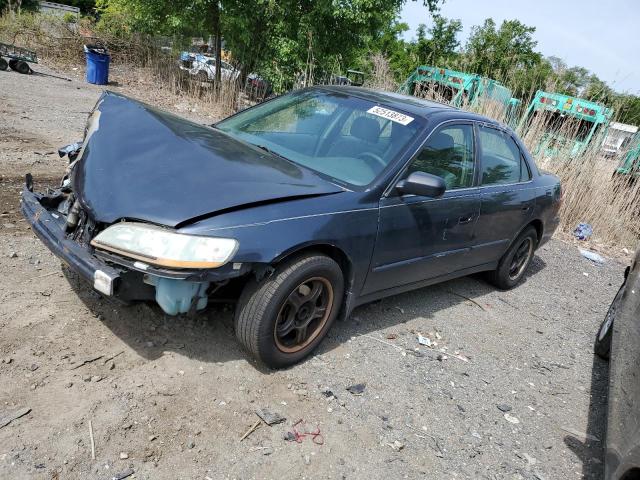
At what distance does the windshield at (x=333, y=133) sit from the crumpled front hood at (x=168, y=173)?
0.73 ft

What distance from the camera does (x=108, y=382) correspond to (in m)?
2.65

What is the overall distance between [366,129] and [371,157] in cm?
30

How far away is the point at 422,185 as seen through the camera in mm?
3123

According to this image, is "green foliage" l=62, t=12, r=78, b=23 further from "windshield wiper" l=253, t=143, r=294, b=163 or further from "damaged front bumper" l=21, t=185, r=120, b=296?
"windshield wiper" l=253, t=143, r=294, b=163

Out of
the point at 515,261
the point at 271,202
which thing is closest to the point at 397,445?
the point at 271,202

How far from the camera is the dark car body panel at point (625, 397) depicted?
2.02 metres

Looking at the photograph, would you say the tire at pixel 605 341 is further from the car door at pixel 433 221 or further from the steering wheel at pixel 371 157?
the steering wheel at pixel 371 157

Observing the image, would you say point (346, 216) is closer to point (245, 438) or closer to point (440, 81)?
point (245, 438)

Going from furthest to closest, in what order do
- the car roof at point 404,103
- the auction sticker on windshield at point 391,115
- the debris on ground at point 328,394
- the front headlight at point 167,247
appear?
the car roof at point 404,103, the auction sticker on windshield at point 391,115, the debris on ground at point 328,394, the front headlight at point 167,247

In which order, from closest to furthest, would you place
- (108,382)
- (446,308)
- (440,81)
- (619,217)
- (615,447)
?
(615,447) → (108,382) → (446,308) → (619,217) → (440,81)

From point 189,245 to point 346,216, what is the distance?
3.20ft

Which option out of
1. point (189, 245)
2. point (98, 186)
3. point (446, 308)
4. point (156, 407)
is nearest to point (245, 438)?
point (156, 407)

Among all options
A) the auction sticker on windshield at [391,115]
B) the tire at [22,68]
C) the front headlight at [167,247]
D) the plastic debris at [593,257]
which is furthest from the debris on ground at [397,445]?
the tire at [22,68]

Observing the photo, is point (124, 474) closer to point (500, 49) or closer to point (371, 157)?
point (371, 157)
